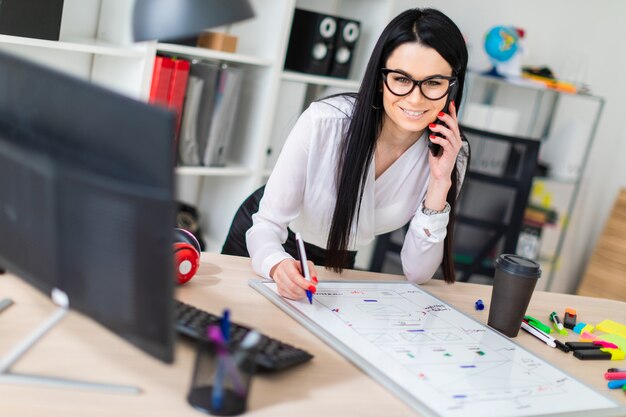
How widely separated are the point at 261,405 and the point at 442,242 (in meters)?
0.91

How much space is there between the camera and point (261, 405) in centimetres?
95

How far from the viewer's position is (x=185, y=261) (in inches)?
52.1

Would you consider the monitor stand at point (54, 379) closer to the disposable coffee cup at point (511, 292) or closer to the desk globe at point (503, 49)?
the disposable coffee cup at point (511, 292)

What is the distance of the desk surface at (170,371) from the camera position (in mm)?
879

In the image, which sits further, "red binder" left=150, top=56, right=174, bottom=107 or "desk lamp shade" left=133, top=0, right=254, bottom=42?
"red binder" left=150, top=56, right=174, bottom=107

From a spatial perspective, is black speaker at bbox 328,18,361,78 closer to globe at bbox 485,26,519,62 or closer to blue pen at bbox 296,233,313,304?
globe at bbox 485,26,519,62

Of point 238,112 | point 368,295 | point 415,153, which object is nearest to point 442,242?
Answer: point 415,153

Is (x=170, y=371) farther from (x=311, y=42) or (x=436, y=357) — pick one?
(x=311, y=42)

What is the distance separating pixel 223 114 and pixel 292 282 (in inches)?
58.0

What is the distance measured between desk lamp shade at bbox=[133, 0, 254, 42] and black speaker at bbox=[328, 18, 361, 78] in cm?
199

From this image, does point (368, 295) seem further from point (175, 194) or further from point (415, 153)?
point (175, 194)

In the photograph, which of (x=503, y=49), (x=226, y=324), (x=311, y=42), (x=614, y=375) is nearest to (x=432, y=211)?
(x=614, y=375)

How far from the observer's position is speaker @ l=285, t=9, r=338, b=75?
2848 millimetres

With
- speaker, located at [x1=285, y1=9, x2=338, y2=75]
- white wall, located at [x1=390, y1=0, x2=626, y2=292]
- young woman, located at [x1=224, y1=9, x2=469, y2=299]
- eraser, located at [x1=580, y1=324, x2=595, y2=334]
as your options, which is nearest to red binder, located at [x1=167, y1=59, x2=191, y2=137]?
speaker, located at [x1=285, y1=9, x2=338, y2=75]
